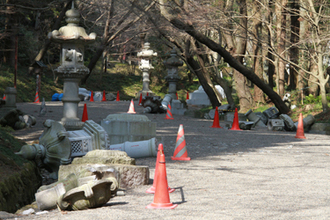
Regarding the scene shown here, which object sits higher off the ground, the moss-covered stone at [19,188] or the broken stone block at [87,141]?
the broken stone block at [87,141]

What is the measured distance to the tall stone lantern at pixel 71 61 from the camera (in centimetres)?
1053

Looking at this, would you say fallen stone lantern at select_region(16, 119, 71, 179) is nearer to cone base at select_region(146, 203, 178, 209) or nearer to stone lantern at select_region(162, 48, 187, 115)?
cone base at select_region(146, 203, 178, 209)

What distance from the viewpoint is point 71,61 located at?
1073 centimetres

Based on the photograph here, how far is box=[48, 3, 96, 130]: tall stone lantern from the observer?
10.5 metres

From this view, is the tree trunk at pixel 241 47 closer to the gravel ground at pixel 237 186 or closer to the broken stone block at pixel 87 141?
the gravel ground at pixel 237 186

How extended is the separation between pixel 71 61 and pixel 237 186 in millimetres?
6803

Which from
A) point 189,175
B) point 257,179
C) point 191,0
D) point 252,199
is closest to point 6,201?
point 189,175

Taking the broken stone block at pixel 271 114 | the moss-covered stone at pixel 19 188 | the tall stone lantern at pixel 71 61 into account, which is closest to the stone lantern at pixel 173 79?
the broken stone block at pixel 271 114

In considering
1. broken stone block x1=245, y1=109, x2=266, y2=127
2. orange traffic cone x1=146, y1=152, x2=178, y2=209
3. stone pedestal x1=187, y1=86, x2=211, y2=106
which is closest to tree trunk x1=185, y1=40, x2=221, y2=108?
broken stone block x1=245, y1=109, x2=266, y2=127

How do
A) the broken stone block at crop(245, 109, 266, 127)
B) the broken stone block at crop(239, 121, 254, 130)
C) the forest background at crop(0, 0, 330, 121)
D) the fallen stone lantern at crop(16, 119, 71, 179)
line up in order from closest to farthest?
Result: 1. the fallen stone lantern at crop(16, 119, 71, 179)
2. the broken stone block at crop(239, 121, 254, 130)
3. the forest background at crop(0, 0, 330, 121)
4. the broken stone block at crop(245, 109, 266, 127)

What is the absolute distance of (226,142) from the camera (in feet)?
35.7

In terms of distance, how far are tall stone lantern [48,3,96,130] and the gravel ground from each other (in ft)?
3.74

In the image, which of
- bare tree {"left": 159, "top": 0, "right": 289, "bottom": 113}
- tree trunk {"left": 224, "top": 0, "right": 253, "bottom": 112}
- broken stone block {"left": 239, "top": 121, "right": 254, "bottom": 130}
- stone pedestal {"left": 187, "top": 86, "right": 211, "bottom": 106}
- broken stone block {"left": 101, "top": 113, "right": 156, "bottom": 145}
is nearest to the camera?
broken stone block {"left": 101, "top": 113, "right": 156, "bottom": 145}

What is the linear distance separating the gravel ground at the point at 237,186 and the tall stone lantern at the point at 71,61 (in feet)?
3.74
